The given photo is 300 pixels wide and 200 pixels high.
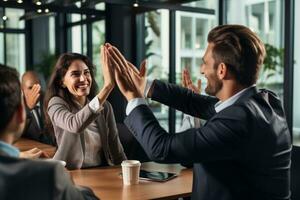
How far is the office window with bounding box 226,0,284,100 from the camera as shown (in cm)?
458

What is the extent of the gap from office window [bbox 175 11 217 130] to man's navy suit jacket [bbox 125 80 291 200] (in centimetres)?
435

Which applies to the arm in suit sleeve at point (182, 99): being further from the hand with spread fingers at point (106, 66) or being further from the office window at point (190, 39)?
the office window at point (190, 39)

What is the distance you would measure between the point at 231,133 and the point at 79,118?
112cm

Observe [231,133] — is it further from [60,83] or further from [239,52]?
[60,83]

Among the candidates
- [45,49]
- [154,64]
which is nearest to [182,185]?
[154,64]

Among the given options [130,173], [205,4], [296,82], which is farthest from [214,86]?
[205,4]

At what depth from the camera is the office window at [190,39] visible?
596 centimetres

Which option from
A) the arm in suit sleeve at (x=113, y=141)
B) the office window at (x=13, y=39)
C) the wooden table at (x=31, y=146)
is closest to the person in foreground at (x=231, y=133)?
the arm in suit sleeve at (x=113, y=141)

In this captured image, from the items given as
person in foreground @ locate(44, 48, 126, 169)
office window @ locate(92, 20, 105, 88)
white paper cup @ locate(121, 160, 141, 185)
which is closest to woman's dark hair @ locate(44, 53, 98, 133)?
person in foreground @ locate(44, 48, 126, 169)

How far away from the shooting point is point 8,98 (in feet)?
3.74

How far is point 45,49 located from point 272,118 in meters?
7.56

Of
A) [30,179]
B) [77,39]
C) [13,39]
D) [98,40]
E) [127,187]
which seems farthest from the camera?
[13,39]

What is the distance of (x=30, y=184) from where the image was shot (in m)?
1.01

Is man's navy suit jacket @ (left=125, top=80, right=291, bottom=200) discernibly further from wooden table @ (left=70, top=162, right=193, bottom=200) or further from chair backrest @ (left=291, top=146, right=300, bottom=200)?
chair backrest @ (left=291, top=146, right=300, bottom=200)
